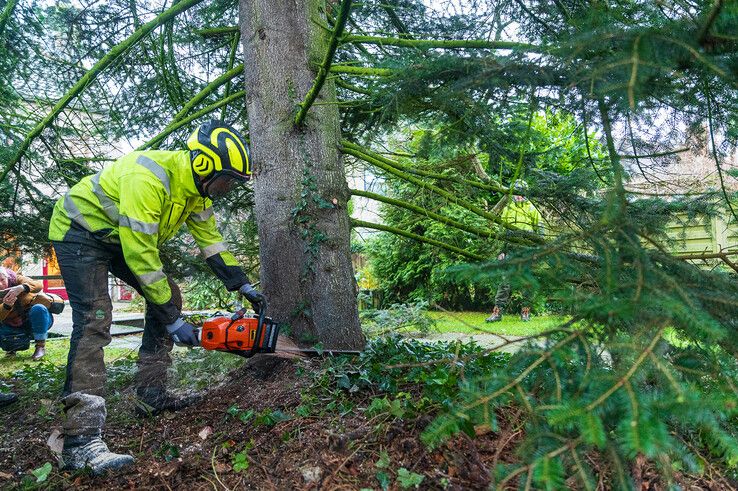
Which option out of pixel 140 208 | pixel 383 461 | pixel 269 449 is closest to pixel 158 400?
pixel 269 449

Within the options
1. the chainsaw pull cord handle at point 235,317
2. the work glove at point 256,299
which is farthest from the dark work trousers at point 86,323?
the work glove at point 256,299

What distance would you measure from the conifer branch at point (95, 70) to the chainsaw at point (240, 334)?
7.06 ft

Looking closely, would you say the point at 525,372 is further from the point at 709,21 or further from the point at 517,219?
Result: the point at 517,219

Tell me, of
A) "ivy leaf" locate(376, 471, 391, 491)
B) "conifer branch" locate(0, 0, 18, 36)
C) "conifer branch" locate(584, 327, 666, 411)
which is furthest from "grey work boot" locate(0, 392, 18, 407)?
"conifer branch" locate(584, 327, 666, 411)

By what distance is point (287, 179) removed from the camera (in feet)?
13.0

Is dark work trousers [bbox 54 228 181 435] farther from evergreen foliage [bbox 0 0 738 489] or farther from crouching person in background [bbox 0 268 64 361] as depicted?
crouching person in background [bbox 0 268 64 361]

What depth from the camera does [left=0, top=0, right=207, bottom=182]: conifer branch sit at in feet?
13.2

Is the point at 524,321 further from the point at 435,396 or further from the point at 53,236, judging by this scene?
the point at 53,236

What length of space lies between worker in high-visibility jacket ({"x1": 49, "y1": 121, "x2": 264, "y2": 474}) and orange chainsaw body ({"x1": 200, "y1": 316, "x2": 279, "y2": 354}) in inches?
3.4

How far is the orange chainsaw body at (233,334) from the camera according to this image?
10.9 ft

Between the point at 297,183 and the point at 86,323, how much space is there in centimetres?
165

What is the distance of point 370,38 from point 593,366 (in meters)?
2.58

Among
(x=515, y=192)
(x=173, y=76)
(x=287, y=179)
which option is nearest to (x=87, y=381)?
(x=287, y=179)

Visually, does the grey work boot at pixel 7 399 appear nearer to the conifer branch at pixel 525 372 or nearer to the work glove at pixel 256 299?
the work glove at pixel 256 299
